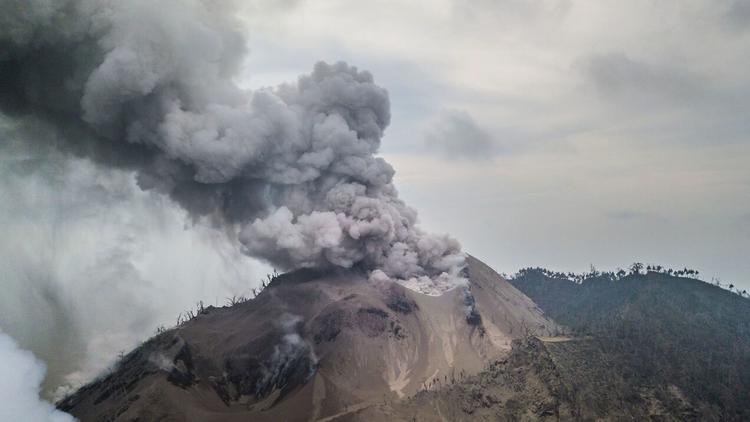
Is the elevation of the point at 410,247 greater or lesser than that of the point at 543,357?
greater

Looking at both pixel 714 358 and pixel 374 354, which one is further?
pixel 714 358

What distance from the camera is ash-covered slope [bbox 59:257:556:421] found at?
114 metres

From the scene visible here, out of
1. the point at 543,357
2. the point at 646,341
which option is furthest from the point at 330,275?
the point at 646,341

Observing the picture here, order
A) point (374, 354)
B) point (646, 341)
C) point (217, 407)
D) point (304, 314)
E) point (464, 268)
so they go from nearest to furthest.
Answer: point (217, 407)
point (374, 354)
point (304, 314)
point (646, 341)
point (464, 268)

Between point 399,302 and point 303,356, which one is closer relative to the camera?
point 303,356

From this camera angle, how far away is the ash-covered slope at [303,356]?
11362cm

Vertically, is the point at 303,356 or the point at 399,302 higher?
the point at 399,302

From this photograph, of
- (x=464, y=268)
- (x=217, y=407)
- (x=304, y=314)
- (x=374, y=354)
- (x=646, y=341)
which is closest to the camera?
(x=217, y=407)

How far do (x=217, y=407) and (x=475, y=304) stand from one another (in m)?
77.3

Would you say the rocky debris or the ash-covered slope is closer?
the ash-covered slope

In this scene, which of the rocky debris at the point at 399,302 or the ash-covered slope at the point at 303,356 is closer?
the ash-covered slope at the point at 303,356

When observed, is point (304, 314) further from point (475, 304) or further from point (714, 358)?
point (714, 358)

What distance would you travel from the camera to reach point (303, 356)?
129125mm

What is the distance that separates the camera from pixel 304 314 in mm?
141500
